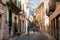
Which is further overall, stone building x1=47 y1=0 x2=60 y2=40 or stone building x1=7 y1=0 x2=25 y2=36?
stone building x1=7 y1=0 x2=25 y2=36

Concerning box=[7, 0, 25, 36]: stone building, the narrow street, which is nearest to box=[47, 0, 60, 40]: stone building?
the narrow street

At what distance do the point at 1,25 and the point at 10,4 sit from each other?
148 inches

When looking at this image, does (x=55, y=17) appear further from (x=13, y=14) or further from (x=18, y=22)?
(x=18, y=22)

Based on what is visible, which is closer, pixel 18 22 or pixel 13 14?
pixel 13 14

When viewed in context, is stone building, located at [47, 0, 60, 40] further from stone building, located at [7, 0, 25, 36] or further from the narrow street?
stone building, located at [7, 0, 25, 36]

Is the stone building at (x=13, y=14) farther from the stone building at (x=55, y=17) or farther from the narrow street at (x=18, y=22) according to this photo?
the stone building at (x=55, y=17)

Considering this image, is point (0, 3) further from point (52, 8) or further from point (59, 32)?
point (52, 8)

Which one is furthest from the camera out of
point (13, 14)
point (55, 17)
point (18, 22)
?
point (18, 22)

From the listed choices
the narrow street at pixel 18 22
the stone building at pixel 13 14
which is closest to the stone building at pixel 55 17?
the narrow street at pixel 18 22

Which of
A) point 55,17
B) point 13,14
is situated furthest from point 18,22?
point 55,17

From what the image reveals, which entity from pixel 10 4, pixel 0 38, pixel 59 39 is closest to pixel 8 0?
pixel 10 4

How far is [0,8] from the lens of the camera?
13883 millimetres

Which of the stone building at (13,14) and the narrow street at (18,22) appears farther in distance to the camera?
the stone building at (13,14)

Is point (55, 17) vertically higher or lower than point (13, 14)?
lower
